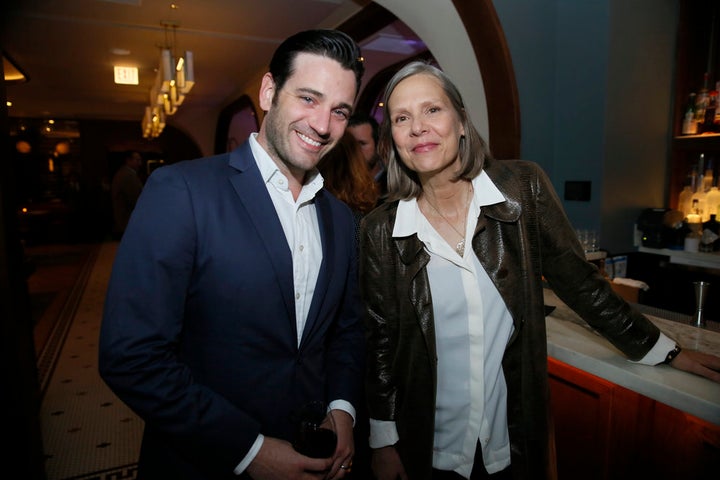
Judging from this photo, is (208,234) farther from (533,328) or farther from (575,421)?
(575,421)

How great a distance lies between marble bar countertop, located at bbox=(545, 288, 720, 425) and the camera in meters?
1.29

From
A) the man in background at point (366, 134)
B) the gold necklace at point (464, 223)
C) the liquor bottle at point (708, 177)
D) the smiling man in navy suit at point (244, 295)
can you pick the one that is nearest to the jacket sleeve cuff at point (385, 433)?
the smiling man in navy suit at point (244, 295)

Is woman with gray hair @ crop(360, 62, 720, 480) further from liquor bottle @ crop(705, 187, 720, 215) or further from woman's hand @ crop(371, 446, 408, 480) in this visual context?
liquor bottle @ crop(705, 187, 720, 215)

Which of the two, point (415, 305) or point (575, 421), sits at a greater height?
point (415, 305)

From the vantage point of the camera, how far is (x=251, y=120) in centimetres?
1270

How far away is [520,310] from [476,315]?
0.14m

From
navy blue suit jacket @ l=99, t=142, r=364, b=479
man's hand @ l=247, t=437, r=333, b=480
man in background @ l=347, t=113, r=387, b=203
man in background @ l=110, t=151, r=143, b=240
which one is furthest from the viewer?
man in background @ l=110, t=151, r=143, b=240

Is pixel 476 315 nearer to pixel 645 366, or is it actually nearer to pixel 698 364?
pixel 645 366

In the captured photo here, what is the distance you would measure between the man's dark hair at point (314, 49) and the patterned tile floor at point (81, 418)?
8.15 ft

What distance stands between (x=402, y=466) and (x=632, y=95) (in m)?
3.05

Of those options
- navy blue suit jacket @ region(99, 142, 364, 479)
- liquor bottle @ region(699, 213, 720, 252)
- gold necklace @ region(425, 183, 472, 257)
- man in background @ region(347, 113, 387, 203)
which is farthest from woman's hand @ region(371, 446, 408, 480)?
liquor bottle @ region(699, 213, 720, 252)

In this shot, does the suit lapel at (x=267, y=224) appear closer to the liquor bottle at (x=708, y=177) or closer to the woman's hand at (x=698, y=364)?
the woman's hand at (x=698, y=364)

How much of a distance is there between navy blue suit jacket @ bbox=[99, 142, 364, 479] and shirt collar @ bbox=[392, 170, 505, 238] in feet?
0.89

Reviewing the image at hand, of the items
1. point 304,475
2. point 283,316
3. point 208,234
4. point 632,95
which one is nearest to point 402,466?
point 304,475
